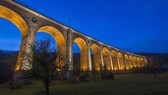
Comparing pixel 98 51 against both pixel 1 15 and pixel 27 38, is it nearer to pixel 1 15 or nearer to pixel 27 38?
pixel 27 38

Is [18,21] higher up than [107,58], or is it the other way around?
[18,21]

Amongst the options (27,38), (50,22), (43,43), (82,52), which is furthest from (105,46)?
(43,43)

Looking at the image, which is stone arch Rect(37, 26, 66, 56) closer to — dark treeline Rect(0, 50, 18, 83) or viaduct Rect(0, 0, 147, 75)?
viaduct Rect(0, 0, 147, 75)

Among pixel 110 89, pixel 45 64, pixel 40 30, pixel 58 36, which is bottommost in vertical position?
pixel 110 89

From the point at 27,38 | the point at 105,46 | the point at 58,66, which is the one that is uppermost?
the point at 105,46

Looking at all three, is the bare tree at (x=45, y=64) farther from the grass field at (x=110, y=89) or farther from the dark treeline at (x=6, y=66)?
the dark treeline at (x=6, y=66)

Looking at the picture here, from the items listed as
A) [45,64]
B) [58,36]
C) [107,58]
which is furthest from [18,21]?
[107,58]

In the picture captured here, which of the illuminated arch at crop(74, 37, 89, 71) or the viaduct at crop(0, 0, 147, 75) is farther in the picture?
the illuminated arch at crop(74, 37, 89, 71)

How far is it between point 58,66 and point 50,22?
1962 cm

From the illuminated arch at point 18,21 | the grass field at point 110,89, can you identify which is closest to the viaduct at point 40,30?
the illuminated arch at point 18,21

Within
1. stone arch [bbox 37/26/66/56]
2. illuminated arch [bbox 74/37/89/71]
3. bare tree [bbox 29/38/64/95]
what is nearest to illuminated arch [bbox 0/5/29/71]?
stone arch [bbox 37/26/66/56]

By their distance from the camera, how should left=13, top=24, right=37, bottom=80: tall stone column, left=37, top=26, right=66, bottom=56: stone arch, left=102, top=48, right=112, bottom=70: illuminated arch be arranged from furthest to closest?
1. left=102, top=48, right=112, bottom=70: illuminated arch
2. left=37, top=26, right=66, bottom=56: stone arch
3. left=13, top=24, right=37, bottom=80: tall stone column

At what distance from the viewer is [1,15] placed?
24297 mm

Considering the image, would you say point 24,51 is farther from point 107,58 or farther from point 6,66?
point 107,58
